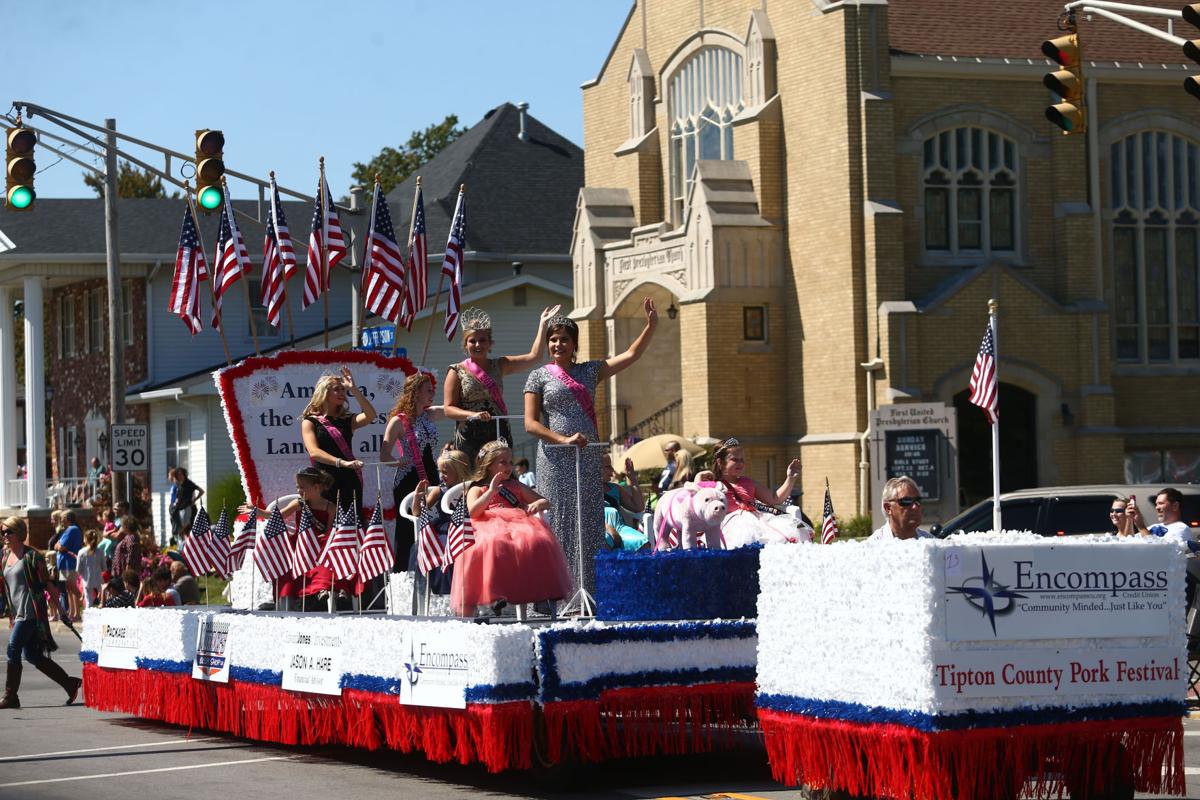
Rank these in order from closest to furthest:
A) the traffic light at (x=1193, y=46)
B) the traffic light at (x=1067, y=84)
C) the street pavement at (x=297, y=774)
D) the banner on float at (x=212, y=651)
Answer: the street pavement at (x=297, y=774)
the banner on float at (x=212, y=651)
the traffic light at (x=1193, y=46)
the traffic light at (x=1067, y=84)

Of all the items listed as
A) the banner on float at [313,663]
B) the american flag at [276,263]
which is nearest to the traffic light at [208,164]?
the american flag at [276,263]

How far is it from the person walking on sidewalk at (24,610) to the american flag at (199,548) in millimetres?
3178

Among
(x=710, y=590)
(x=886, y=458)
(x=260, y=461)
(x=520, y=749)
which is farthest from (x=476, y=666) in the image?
(x=886, y=458)

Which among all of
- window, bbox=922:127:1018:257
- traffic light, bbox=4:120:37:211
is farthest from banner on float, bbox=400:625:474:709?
window, bbox=922:127:1018:257

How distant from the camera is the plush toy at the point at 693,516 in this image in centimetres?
1295

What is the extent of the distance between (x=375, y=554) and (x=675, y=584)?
7.60ft

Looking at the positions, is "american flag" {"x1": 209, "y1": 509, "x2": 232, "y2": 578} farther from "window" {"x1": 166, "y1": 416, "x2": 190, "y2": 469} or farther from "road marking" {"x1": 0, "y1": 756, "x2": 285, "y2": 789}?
"window" {"x1": 166, "y1": 416, "x2": 190, "y2": 469}

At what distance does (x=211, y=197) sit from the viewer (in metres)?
20.5

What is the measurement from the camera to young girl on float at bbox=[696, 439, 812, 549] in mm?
12773

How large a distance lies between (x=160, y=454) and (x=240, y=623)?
113ft

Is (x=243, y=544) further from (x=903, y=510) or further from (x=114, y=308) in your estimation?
(x=114, y=308)

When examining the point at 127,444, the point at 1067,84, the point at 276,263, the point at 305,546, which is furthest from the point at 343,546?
the point at 127,444

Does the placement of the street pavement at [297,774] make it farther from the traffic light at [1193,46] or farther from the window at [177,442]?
the window at [177,442]

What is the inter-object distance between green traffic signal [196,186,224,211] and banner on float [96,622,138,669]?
20.7 ft
